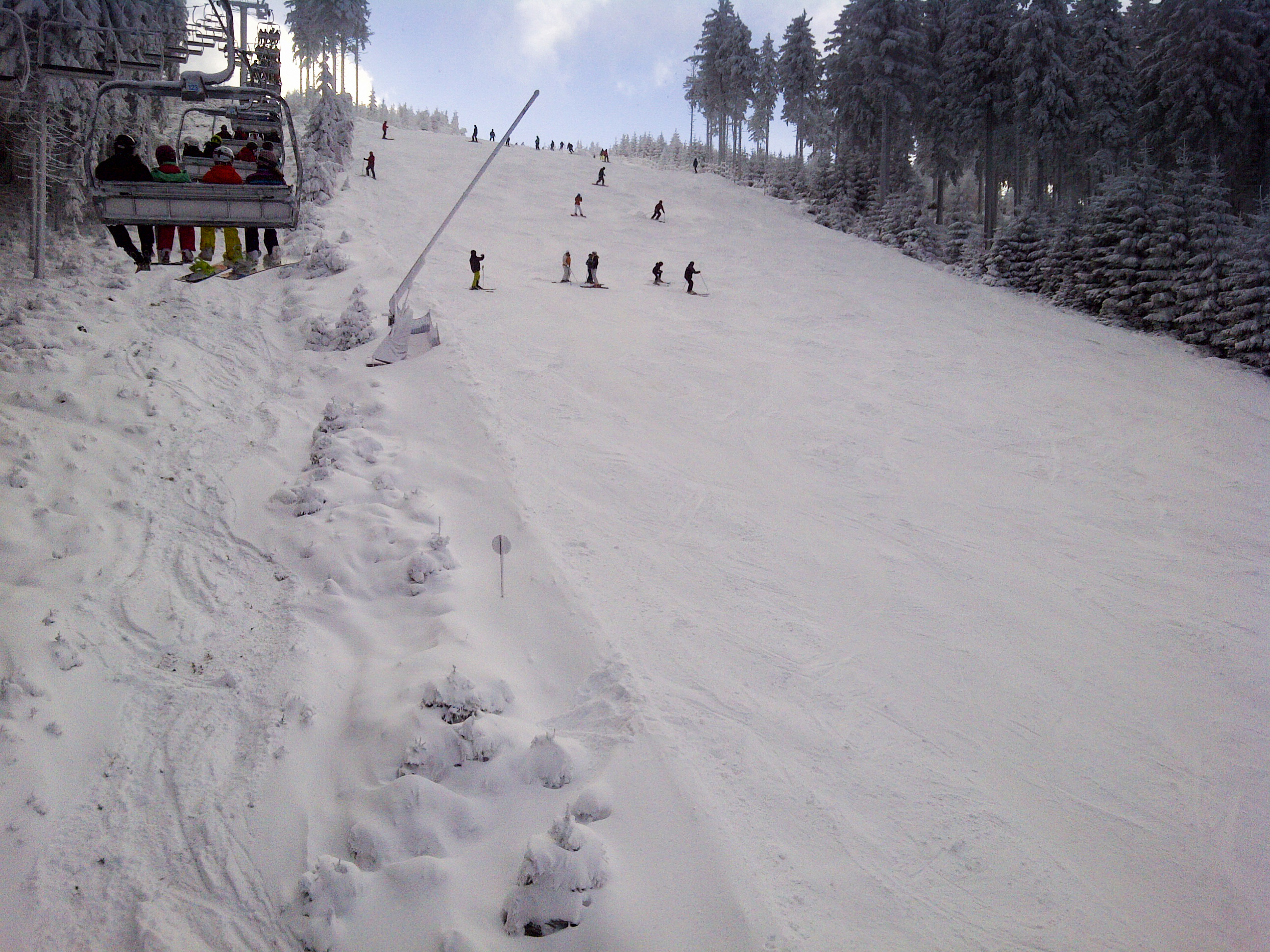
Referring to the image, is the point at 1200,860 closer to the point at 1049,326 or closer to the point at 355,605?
the point at 355,605

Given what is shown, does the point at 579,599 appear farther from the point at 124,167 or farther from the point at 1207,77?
the point at 1207,77

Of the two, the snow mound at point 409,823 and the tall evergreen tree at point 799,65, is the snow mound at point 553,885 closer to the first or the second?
the snow mound at point 409,823

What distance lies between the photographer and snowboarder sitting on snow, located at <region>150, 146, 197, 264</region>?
9211mm

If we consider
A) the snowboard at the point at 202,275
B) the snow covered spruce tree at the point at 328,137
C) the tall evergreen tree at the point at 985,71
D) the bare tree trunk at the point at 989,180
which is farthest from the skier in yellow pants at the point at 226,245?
the tall evergreen tree at the point at 985,71

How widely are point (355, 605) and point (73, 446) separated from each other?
5107 mm

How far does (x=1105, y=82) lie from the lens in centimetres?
3531

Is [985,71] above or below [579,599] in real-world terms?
above

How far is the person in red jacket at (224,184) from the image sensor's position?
9453 millimetres

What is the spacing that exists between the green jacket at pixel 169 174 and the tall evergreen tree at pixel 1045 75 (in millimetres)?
35530

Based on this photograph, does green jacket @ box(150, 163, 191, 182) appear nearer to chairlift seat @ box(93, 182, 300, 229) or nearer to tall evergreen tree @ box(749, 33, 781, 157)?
chairlift seat @ box(93, 182, 300, 229)

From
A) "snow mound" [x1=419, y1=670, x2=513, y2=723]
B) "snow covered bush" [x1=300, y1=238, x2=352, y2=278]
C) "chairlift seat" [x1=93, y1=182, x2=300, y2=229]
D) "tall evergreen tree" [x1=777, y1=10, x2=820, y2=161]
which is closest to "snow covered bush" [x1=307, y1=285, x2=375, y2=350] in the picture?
"snow covered bush" [x1=300, y1=238, x2=352, y2=278]

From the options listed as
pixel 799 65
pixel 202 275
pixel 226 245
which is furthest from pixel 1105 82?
pixel 202 275

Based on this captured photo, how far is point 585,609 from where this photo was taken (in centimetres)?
880

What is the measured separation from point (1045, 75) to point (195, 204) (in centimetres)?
3673
